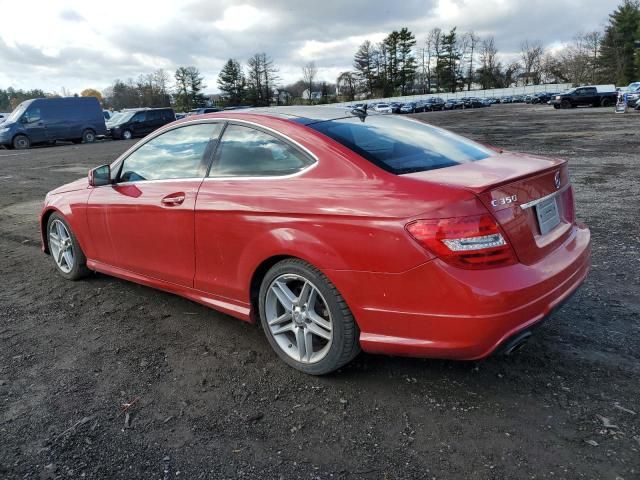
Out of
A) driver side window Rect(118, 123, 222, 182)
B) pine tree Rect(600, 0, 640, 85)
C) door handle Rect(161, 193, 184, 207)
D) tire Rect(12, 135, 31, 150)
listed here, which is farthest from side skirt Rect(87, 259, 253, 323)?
pine tree Rect(600, 0, 640, 85)

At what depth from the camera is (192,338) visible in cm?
363

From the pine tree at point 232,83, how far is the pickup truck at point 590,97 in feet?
206

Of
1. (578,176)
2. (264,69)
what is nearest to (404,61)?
(264,69)

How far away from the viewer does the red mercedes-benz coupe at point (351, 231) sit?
2438 mm

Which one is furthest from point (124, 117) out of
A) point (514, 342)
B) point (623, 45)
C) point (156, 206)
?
→ point (623, 45)

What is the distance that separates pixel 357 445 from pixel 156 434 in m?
1.00

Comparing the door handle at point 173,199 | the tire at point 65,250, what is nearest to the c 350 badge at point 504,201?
the door handle at point 173,199

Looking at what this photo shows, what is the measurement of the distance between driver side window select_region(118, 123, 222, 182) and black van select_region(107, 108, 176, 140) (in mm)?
27350

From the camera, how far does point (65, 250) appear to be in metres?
4.91

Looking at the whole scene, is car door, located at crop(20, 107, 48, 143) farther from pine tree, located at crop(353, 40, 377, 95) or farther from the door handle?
pine tree, located at crop(353, 40, 377, 95)

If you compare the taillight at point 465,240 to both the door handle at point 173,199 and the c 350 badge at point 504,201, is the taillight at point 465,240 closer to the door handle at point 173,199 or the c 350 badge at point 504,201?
the c 350 badge at point 504,201

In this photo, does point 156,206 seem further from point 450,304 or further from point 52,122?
point 52,122

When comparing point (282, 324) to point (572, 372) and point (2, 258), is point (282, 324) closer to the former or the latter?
point (572, 372)

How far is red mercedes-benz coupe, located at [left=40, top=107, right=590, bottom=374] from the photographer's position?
8.00ft
